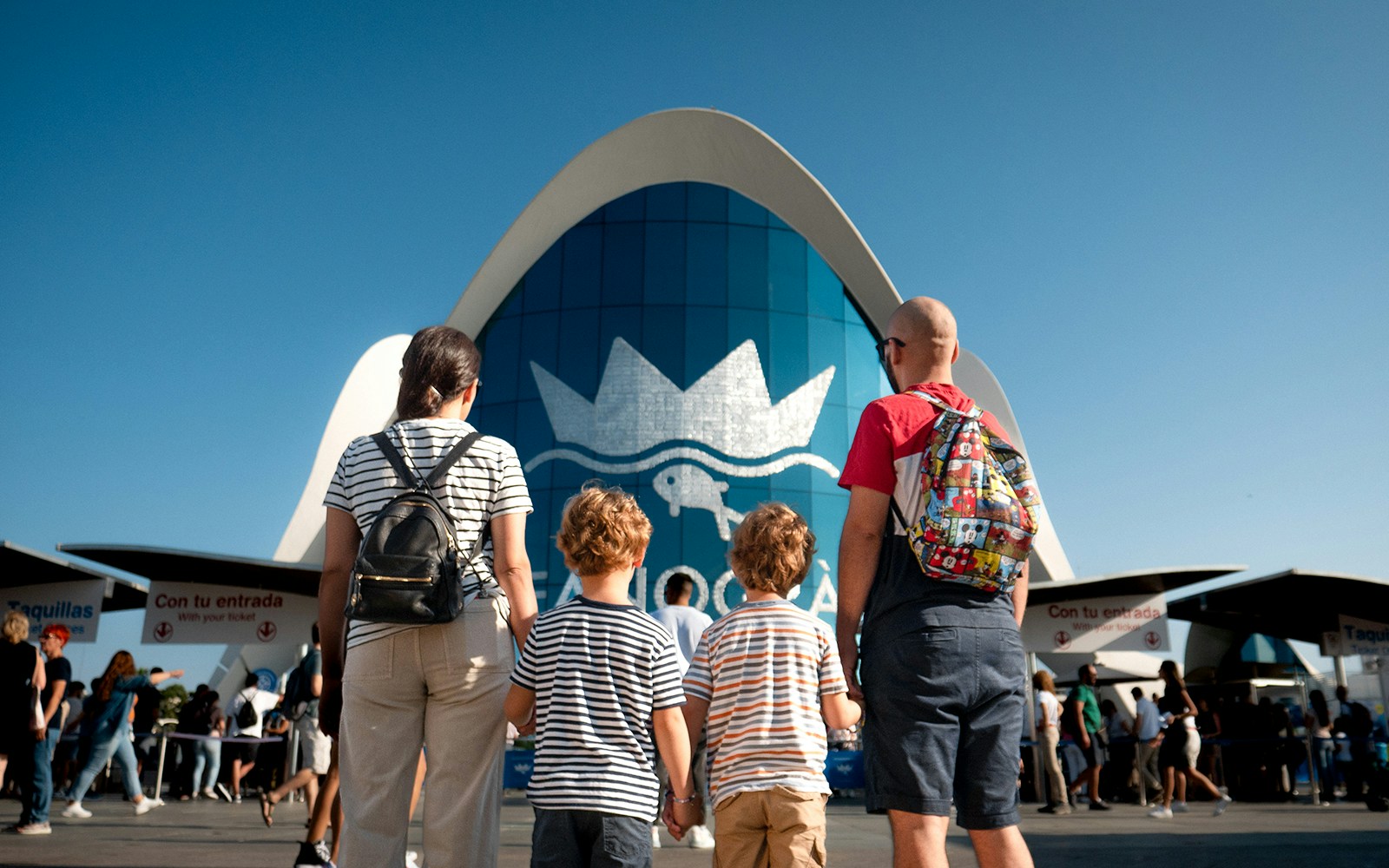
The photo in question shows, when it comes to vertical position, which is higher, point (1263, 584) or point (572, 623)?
point (1263, 584)

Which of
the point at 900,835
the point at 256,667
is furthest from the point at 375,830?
the point at 256,667

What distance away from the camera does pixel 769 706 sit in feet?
8.87

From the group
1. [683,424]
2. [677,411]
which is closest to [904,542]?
[683,424]

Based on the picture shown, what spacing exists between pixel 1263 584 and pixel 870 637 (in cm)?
1707

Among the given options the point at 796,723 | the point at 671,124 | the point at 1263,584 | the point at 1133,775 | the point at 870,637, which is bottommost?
the point at 1133,775

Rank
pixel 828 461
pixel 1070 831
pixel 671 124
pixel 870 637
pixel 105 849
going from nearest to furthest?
pixel 870 637 < pixel 105 849 < pixel 1070 831 < pixel 828 461 < pixel 671 124

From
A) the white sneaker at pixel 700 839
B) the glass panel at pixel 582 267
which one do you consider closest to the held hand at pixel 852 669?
the white sneaker at pixel 700 839

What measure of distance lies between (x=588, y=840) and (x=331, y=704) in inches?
32.7

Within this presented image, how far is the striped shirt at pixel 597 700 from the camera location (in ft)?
8.20

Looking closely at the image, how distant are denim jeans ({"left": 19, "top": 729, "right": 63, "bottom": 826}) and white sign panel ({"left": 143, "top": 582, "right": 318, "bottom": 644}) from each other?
9.70m

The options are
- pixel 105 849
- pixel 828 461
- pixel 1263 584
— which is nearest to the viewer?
pixel 105 849

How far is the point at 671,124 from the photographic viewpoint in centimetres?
2152

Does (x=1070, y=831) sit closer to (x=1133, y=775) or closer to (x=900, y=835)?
(x=900, y=835)

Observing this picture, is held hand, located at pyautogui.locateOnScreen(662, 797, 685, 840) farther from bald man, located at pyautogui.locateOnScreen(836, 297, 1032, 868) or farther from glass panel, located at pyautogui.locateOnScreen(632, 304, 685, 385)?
glass panel, located at pyautogui.locateOnScreen(632, 304, 685, 385)
